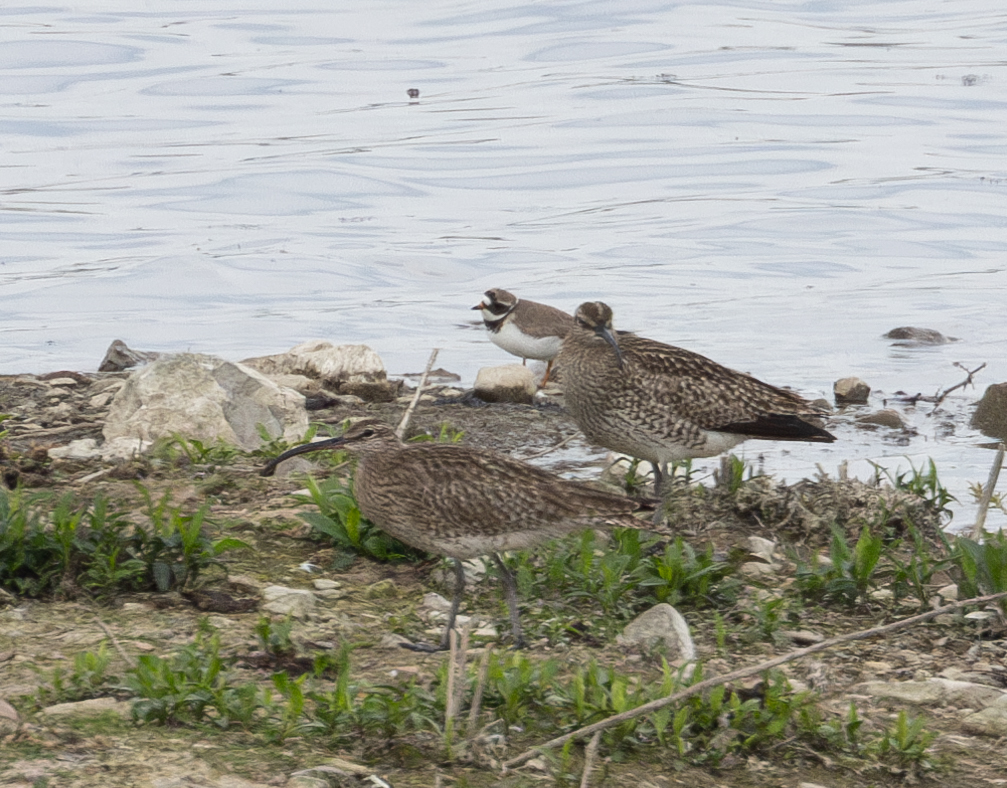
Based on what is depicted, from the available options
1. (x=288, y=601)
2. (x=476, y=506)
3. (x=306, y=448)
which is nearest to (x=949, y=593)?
(x=476, y=506)

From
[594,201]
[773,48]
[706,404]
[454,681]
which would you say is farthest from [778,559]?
[773,48]

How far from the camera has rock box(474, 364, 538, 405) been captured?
1216 cm

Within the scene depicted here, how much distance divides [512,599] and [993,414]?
6.59m

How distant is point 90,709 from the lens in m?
5.02

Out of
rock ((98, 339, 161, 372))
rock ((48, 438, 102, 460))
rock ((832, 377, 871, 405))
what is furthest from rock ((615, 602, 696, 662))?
rock ((98, 339, 161, 372))

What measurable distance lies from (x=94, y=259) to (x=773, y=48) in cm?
1711

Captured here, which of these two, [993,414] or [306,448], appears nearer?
[306,448]

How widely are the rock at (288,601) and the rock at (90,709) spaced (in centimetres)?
115

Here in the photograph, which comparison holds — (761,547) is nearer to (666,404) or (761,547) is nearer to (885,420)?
(666,404)

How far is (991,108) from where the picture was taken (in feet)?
84.6

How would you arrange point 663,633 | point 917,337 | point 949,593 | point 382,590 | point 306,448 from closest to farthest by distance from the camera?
point 663,633 → point 382,590 → point 949,593 → point 306,448 → point 917,337

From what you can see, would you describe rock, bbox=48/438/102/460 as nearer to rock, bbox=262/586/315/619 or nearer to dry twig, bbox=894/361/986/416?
rock, bbox=262/586/315/619

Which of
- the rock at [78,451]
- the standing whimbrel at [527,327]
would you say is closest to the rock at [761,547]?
the rock at [78,451]

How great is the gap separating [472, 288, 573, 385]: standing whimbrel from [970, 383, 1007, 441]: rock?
3820 mm
